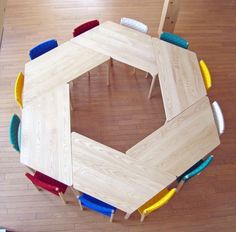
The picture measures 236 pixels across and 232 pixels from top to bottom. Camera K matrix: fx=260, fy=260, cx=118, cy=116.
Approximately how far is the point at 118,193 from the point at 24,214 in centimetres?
129

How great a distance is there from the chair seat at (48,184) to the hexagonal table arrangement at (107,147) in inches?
6.0

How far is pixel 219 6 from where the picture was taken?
16.6 ft

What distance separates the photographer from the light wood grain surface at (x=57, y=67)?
9.71 ft

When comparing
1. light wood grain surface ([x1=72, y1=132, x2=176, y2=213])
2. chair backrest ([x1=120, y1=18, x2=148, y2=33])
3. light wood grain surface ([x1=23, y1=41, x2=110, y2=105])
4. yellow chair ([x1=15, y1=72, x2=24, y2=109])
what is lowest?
light wood grain surface ([x1=72, y1=132, x2=176, y2=213])

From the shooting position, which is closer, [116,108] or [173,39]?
[173,39]

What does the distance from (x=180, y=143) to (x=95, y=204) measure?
106 centimetres

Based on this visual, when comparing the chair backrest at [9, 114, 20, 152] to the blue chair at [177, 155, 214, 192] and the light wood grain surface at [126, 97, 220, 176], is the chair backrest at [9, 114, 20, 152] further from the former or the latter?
the blue chair at [177, 155, 214, 192]

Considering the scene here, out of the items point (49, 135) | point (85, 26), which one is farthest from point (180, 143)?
point (85, 26)

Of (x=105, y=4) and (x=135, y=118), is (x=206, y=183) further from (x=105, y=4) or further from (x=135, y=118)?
(x=105, y=4)

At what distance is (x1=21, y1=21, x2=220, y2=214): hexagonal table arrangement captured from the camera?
249 centimetres

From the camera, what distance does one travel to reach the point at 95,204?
8.11 ft

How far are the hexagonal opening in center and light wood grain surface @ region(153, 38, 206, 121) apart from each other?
72 centimetres

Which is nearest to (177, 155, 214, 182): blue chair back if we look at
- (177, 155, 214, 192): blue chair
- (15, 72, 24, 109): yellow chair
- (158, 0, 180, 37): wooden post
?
(177, 155, 214, 192): blue chair

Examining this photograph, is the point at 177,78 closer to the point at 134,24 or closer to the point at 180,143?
the point at 180,143
